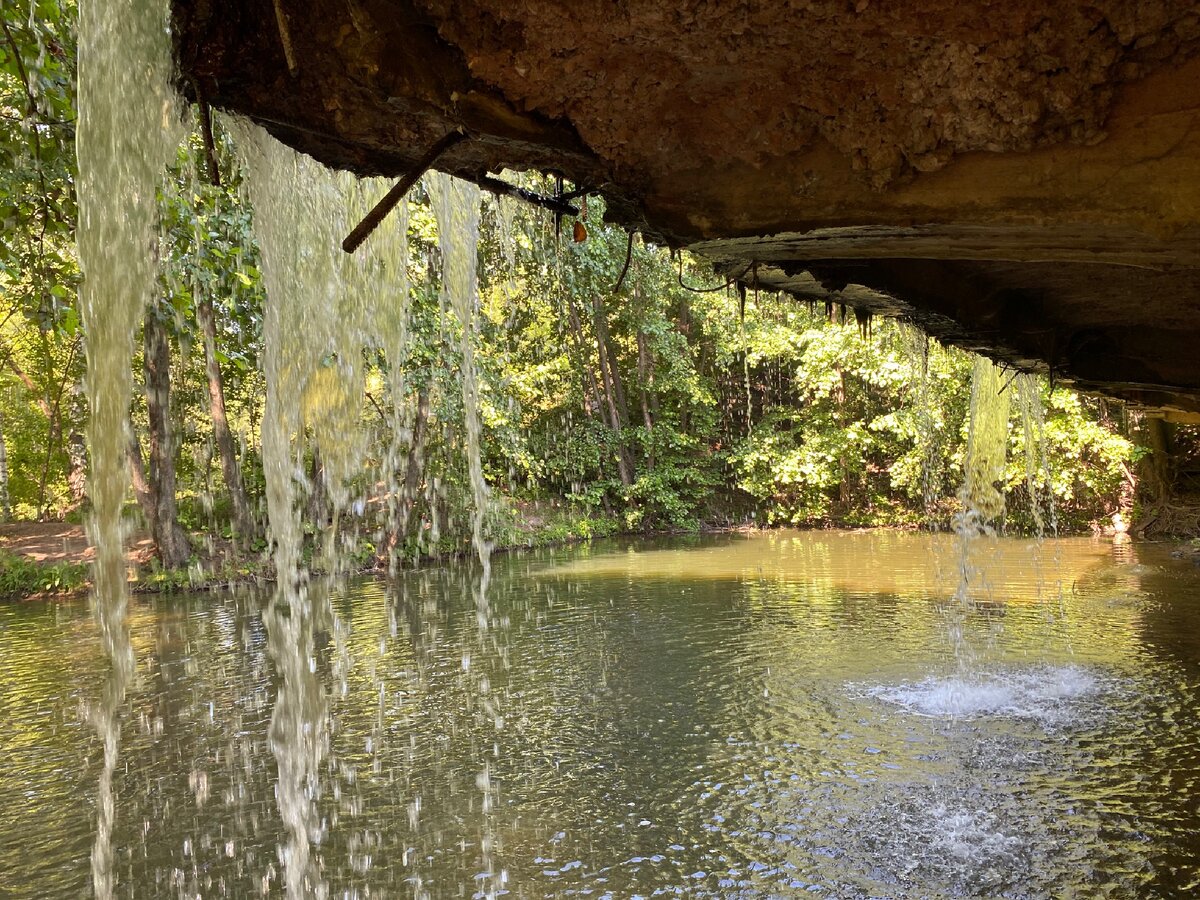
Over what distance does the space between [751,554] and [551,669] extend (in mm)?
11844

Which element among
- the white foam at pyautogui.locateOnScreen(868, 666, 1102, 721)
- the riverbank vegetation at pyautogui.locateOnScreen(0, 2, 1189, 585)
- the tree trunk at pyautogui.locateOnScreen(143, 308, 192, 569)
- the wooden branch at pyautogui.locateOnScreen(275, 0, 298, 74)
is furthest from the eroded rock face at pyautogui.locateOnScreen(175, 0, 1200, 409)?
the tree trunk at pyautogui.locateOnScreen(143, 308, 192, 569)

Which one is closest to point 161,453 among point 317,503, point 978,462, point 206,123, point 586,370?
point 317,503

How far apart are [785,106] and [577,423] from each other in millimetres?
28193

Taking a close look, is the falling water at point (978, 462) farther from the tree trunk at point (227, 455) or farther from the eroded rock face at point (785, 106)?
the tree trunk at point (227, 455)

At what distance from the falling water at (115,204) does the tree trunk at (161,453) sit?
15.4 metres

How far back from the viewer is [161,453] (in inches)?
781

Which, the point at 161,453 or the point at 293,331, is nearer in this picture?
the point at 293,331

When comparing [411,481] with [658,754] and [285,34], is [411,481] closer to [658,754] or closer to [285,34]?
[658,754]

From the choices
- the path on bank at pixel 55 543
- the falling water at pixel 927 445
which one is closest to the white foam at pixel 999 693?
the falling water at pixel 927 445

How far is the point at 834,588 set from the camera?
1519 cm

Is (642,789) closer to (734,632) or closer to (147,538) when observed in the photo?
(734,632)

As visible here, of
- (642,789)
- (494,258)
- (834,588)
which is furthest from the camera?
(494,258)

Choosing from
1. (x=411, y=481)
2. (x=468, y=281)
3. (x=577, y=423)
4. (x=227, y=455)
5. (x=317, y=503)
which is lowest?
(x=317, y=503)

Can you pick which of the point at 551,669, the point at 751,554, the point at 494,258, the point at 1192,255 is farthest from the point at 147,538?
the point at 1192,255
